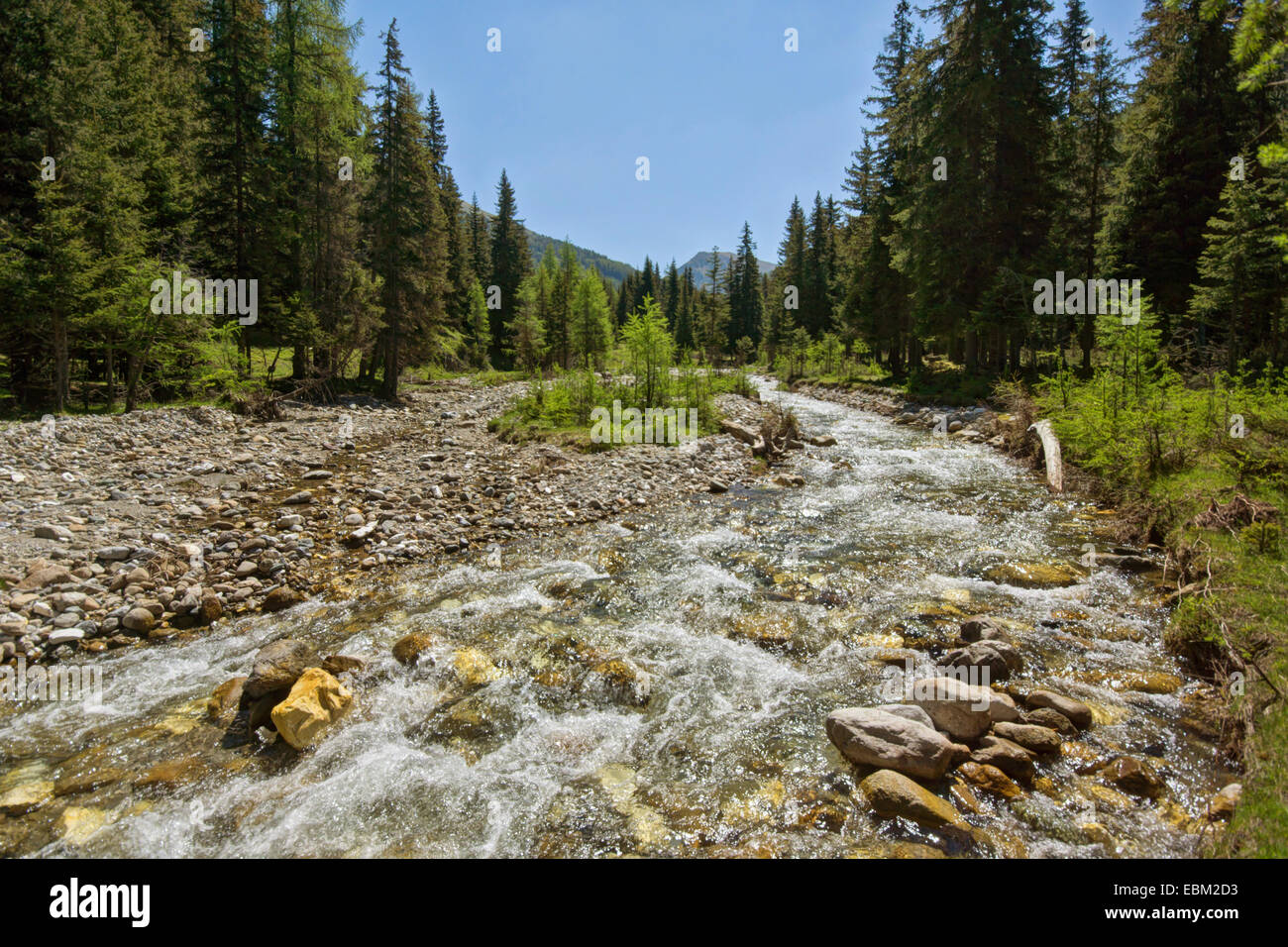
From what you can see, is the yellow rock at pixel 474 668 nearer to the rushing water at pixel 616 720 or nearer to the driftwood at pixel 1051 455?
the rushing water at pixel 616 720

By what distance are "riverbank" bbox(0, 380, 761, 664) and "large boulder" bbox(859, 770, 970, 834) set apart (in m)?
6.24

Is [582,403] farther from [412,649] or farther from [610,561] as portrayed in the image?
[412,649]

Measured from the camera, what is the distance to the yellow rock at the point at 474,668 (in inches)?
203

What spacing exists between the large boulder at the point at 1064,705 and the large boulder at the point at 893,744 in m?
1.19

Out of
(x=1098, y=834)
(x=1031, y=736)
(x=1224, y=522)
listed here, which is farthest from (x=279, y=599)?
(x=1224, y=522)

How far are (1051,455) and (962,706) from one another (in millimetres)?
10417

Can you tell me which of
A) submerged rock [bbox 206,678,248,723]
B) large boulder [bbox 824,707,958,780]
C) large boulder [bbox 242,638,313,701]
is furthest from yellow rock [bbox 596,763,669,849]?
submerged rock [bbox 206,678,248,723]
